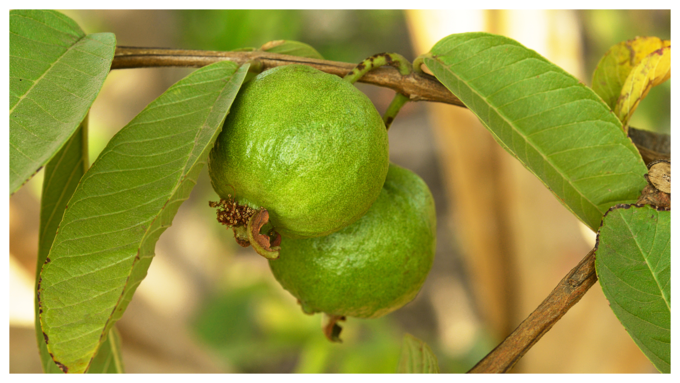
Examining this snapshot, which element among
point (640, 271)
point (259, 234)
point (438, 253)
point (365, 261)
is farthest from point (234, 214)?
point (438, 253)

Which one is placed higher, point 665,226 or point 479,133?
point 665,226

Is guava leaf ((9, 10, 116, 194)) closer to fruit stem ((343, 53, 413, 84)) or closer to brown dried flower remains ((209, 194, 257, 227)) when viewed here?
brown dried flower remains ((209, 194, 257, 227))

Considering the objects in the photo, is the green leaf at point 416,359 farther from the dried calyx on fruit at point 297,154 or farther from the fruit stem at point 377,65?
the fruit stem at point 377,65

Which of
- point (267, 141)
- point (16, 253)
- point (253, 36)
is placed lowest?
point (16, 253)

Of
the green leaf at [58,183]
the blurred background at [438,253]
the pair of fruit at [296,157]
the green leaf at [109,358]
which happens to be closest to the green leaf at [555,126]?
the pair of fruit at [296,157]

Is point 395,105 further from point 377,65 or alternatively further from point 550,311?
point 550,311

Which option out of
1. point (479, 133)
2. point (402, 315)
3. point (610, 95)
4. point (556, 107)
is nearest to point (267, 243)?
point (556, 107)
